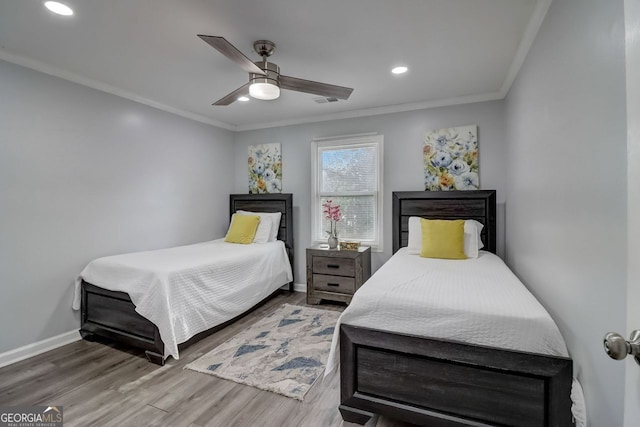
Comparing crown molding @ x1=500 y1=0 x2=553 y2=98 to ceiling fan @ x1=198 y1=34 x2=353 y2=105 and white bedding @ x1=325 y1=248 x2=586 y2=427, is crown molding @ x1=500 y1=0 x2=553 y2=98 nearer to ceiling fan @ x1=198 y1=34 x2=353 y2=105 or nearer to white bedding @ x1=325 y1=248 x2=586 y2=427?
ceiling fan @ x1=198 y1=34 x2=353 y2=105

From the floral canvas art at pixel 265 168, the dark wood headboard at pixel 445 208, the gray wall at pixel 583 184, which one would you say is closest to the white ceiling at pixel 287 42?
the gray wall at pixel 583 184

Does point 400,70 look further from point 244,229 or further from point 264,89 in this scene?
point 244,229

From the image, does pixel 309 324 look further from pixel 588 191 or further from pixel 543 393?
pixel 588 191

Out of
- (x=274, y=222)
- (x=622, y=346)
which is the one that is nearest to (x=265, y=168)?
(x=274, y=222)

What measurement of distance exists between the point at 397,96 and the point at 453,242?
174cm

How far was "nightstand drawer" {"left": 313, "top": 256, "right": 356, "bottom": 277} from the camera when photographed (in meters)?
3.49

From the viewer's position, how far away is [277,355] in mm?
2420

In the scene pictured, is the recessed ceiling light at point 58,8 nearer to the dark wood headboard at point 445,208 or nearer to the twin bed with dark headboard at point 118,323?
the twin bed with dark headboard at point 118,323

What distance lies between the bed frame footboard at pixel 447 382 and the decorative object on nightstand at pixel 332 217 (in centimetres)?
204

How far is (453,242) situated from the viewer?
2867 millimetres

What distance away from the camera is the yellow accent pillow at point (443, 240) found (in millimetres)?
2834

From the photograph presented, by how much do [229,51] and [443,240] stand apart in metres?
2.44

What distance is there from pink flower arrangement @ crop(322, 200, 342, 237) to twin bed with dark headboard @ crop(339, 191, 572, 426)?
223 cm

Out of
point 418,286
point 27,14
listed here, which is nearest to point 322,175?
point 418,286
